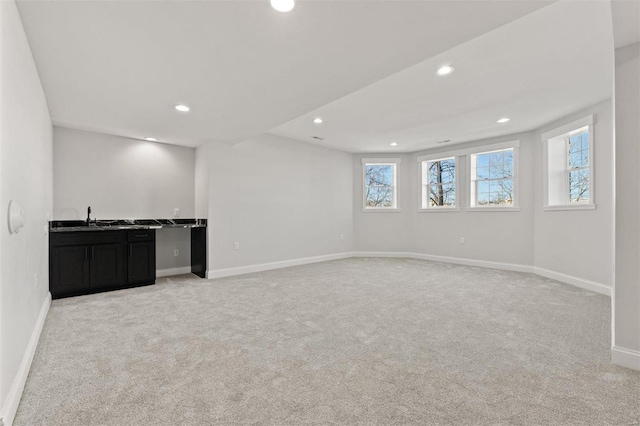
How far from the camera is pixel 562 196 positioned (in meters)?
4.86

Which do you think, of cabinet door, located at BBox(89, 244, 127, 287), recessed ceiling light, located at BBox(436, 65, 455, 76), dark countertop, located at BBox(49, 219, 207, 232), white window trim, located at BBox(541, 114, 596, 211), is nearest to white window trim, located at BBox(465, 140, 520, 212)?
white window trim, located at BBox(541, 114, 596, 211)

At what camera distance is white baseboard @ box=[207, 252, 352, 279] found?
4.96m

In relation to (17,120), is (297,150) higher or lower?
higher

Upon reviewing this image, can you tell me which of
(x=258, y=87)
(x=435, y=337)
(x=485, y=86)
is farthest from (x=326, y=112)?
(x=435, y=337)

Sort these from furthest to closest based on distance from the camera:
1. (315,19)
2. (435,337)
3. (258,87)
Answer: (258,87), (435,337), (315,19)

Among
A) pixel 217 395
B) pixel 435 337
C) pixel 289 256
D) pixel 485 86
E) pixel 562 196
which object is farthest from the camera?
pixel 289 256

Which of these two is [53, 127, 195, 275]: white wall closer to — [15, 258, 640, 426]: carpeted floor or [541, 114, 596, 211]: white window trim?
[15, 258, 640, 426]: carpeted floor

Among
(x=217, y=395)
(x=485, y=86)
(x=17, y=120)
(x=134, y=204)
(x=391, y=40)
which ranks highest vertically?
(x=485, y=86)

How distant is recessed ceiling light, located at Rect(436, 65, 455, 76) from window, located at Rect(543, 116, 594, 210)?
261 centimetres

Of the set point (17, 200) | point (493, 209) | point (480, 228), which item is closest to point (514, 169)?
point (493, 209)

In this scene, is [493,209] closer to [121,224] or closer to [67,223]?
[121,224]

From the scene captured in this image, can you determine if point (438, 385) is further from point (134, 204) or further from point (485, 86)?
point (134, 204)

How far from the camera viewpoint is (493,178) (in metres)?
5.91

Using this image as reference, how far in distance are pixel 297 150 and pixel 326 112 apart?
1889 millimetres
